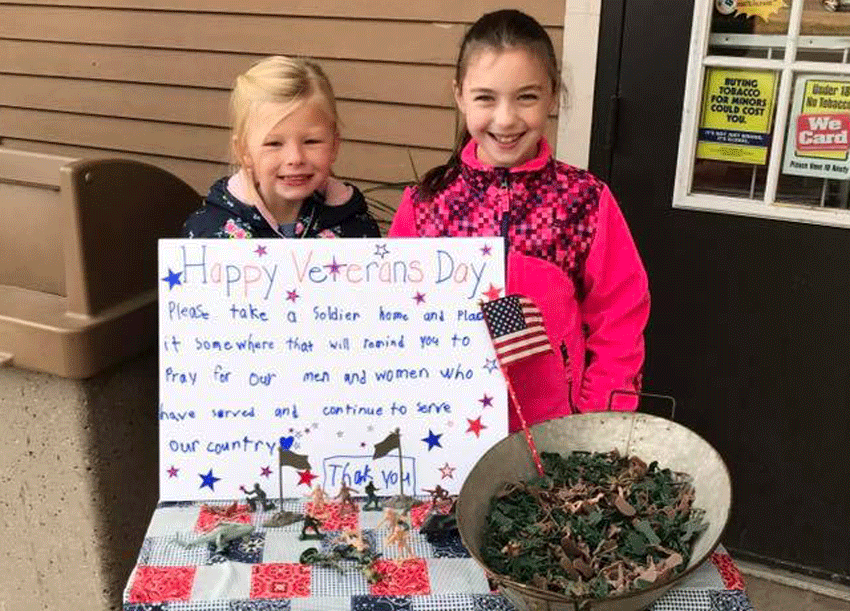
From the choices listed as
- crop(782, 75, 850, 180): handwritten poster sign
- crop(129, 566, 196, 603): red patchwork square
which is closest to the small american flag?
crop(129, 566, 196, 603): red patchwork square

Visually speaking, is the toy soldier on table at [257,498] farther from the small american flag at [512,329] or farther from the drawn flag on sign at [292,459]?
the small american flag at [512,329]

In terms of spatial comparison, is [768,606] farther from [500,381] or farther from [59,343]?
[59,343]

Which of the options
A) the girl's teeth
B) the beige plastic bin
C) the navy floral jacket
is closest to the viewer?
the girl's teeth

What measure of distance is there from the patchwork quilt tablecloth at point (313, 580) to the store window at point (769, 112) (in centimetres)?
175

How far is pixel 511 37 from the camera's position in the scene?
157 centimetres

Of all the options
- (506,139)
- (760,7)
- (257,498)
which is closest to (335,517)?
(257,498)

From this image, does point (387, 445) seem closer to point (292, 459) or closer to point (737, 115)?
point (292, 459)

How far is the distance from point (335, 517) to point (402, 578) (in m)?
0.21

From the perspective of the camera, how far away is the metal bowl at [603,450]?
1.12 m

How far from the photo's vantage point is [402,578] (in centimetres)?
133

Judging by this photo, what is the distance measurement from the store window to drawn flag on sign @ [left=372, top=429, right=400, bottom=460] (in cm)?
173

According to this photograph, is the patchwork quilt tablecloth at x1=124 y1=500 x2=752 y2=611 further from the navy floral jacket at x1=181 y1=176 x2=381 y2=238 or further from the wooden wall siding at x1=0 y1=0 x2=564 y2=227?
the wooden wall siding at x1=0 y1=0 x2=564 y2=227

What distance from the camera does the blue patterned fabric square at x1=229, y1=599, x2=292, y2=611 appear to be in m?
1.26

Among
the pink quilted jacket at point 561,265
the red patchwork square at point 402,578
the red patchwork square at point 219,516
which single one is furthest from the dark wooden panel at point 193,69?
the red patchwork square at point 402,578
